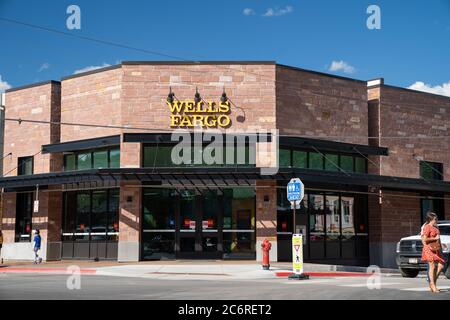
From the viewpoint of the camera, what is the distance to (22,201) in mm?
30984

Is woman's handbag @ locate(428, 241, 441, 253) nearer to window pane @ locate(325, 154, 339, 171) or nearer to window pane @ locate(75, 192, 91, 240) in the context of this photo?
window pane @ locate(325, 154, 339, 171)

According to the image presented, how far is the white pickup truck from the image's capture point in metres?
18.3

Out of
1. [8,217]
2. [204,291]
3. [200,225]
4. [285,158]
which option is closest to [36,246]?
[8,217]

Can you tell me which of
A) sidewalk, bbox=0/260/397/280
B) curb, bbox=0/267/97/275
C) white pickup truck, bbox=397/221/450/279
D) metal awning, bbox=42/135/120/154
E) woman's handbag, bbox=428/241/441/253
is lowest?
curb, bbox=0/267/97/275

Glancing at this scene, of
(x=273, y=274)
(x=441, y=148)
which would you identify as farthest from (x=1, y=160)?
(x=441, y=148)

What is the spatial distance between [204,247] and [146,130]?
18.7 feet

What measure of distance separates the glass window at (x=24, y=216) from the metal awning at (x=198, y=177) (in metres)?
2.17

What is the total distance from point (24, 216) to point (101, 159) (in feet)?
18.8

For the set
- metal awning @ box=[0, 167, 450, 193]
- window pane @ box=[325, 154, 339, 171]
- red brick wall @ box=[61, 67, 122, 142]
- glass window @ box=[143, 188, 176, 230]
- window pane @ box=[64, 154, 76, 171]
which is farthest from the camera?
window pane @ box=[64, 154, 76, 171]

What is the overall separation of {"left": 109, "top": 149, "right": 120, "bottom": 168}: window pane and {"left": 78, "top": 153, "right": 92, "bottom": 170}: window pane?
4.67ft

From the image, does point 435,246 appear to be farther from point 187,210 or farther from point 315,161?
point 315,161

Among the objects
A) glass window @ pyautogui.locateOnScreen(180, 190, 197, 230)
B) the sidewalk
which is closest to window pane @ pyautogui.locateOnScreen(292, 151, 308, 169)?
glass window @ pyautogui.locateOnScreen(180, 190, 197, 230)

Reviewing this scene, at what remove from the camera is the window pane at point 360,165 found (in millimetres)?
30422

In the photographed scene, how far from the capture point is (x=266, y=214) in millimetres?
26219
